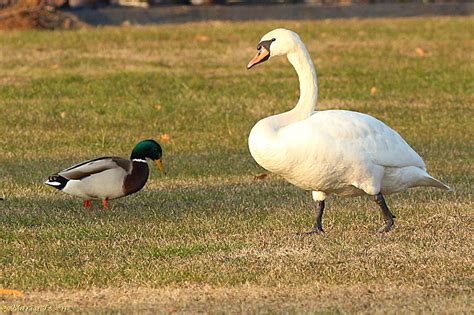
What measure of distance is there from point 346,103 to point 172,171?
5538 millimetres

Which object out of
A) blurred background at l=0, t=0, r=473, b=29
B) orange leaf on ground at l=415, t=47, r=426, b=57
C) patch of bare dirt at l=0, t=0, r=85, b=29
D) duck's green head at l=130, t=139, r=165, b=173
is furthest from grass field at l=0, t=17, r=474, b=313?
blurred background at l=0, t=0, r=473, b=29

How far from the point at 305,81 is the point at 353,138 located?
66 cm

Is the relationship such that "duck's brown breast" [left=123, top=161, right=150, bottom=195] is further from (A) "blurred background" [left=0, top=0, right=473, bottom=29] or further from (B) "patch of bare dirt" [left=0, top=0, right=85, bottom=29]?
(A) "blurred background" [left=0, top=0, right=473, bottom=29]

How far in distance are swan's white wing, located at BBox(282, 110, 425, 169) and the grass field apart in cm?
53

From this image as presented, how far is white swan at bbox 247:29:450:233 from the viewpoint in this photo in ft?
27.8

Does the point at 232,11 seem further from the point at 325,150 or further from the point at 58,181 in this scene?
the point at 325,150

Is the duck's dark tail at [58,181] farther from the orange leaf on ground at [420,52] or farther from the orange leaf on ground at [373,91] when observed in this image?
the orange leaf on ground at [420,52]

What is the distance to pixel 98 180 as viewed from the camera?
9.93 m

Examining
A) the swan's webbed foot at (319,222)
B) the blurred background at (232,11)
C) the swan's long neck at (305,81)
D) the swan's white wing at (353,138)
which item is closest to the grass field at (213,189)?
the swan's webbed foot at (319,222)

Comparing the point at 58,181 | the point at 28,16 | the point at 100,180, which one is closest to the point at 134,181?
the point at 100,180

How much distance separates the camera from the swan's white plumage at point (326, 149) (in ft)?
27.8

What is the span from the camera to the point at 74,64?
68.0 feet

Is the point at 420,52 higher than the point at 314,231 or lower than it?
lower

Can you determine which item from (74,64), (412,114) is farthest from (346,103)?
(74,64)
